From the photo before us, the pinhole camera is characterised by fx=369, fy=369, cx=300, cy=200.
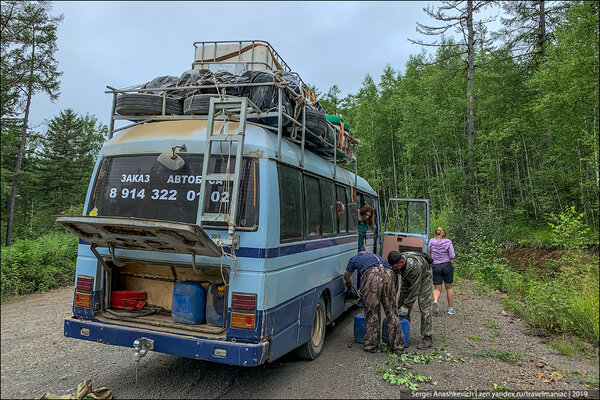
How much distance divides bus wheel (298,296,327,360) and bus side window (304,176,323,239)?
0.99 meters

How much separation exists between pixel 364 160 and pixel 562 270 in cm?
1786

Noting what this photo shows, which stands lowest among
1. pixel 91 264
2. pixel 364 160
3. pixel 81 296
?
pixel 81 296

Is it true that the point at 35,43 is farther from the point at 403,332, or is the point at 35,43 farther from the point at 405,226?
the point at 405,226

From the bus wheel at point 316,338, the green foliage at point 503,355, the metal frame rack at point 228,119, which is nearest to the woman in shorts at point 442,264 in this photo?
the green foliage at point 503,355

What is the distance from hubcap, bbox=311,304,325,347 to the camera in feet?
16.2

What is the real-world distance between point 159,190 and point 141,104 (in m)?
1.16

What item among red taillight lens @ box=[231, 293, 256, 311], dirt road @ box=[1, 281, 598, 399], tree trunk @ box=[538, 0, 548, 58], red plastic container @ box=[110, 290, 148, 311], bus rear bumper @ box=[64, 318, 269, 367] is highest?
tree trunk @ box=[538, 0, 548, 58]

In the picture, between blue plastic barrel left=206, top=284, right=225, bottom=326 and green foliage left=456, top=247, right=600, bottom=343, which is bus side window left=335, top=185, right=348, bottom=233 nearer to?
blue plastic barrel left=206, top=284, right=225, bottom=326

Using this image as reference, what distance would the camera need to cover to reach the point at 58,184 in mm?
20141

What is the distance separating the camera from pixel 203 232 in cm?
309

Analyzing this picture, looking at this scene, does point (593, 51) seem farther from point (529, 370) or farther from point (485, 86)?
point (485, 86)

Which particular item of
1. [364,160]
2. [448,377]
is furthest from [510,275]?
[364,160]

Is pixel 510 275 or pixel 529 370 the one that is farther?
pixel 510 275

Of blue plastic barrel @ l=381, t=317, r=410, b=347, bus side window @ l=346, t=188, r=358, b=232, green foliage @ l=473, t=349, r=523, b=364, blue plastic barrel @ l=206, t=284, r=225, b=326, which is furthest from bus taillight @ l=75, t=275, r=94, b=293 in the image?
green foliage @ l=473, t=349, r=523, b=364
